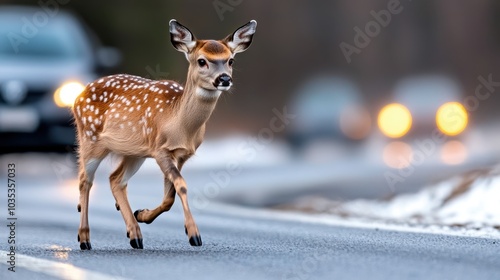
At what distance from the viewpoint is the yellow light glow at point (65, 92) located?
23.3 metres

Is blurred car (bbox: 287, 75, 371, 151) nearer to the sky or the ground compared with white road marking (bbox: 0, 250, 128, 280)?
nearer to the ground

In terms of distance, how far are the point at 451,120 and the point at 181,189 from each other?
17362mm

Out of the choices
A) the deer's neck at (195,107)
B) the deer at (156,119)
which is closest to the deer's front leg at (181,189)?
the deer at (156,119)

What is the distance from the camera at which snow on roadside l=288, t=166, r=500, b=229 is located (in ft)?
50.1

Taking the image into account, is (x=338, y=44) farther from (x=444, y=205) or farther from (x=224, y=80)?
(x=224, y=80)

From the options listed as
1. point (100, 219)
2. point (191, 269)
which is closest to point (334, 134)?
point (100, 219)

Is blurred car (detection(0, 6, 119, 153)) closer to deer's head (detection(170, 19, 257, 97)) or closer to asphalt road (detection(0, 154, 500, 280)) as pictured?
asphalt road (detection(0, 154, 500, 280))

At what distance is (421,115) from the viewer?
29.0m

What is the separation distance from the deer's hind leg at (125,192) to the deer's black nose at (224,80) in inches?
51.5

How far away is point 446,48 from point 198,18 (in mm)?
21980

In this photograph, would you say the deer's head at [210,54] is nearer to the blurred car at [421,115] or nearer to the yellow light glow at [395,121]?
the blurred car at [421,115]

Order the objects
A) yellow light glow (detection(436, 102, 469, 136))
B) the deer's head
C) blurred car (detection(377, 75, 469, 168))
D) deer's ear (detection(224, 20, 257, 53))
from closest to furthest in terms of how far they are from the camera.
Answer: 1. the deer's head
2. deer's ear (detection(224, 20, 257, 53))
3. blurred car (detection(377, 75, 469, 168))
4. yellow light glow (detection(436, 102, 469, 136))

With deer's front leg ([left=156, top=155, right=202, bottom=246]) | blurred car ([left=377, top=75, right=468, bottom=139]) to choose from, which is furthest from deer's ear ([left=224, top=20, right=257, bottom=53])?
blurred car ([left=377, top=75, right=468, bottom=139])

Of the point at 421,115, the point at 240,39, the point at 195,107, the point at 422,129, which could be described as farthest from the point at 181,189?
the point at 421,115
